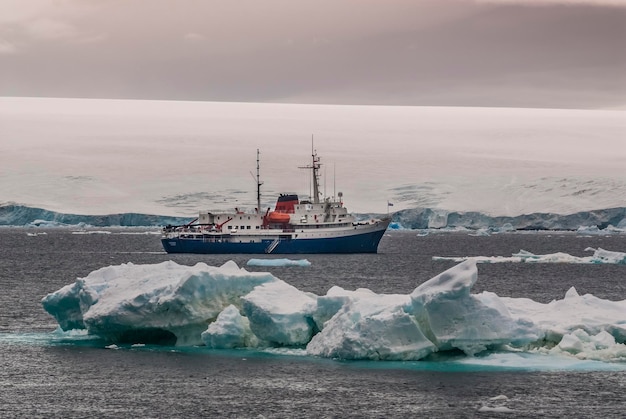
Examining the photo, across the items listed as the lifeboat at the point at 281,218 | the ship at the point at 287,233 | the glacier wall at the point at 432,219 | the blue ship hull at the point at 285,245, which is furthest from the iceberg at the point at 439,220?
the lifeboat at the point at 281,218

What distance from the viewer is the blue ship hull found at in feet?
260

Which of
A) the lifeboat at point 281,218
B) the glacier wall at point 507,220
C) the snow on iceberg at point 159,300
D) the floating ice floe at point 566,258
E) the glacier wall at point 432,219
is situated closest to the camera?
the snow on iceberg at point 159,300

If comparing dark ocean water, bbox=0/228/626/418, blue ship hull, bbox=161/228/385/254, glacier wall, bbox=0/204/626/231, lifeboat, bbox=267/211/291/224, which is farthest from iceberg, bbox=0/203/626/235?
dark ocean water, bbox=0/228/626/418

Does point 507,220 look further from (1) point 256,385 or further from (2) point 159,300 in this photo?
(1) point 256,385

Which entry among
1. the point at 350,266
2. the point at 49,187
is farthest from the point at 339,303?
the point at 49,187

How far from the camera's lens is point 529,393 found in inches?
912

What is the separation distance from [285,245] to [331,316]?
52.4 meters

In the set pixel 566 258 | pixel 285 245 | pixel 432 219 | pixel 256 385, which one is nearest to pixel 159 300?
pixel 256 385

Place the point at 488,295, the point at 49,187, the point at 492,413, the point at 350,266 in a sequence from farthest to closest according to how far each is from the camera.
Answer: the point at 49,187 → the point at 350,266 → the point at 488,295 → the point at 492,413

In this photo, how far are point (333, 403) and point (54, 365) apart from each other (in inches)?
317

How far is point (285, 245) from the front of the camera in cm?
7950

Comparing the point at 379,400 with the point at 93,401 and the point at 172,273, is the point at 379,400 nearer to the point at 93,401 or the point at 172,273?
the point at 93,401

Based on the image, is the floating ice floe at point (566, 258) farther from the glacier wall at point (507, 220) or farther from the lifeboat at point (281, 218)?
the glacier wall at point (507, 220)

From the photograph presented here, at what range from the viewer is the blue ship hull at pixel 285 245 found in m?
79.1
